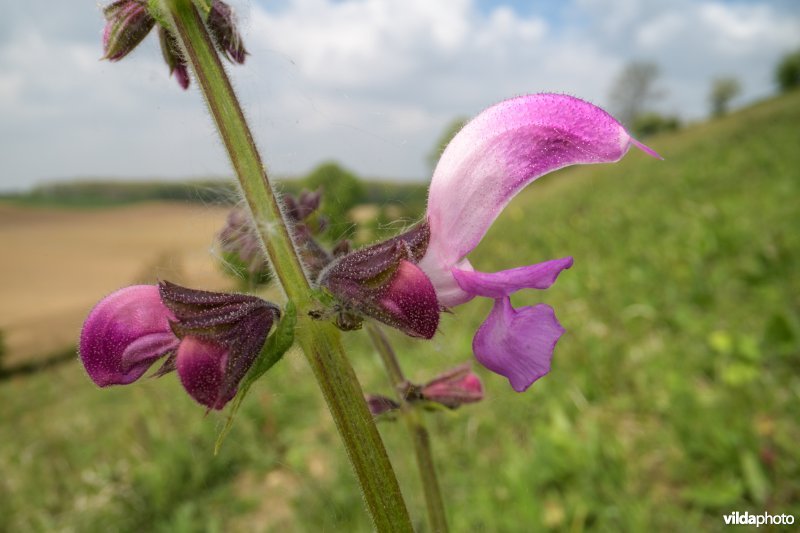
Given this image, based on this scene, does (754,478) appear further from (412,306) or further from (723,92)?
(723,92)

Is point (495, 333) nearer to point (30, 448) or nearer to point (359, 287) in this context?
point (359, 287)

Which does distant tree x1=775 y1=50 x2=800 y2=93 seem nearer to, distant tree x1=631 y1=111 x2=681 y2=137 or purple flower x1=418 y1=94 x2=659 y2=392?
distant tree x1=631 y1=111 x2=681 y2=137

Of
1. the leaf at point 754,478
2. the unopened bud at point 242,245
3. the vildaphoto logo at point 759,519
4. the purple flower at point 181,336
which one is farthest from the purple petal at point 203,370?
the leaf at point 754,478

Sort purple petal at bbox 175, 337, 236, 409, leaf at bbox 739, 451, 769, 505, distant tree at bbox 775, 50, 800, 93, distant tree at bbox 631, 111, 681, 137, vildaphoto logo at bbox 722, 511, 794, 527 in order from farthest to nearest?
distant tree at bbox 631, 111, 681, 137, distant tree at bbox 775, 50, 800, 93, leaf at bbox 739, 451, 769, 505, vildaphoto logo at bbox 722, 511, 794, 527, purple petal at bbox 175, 337, 236, 409

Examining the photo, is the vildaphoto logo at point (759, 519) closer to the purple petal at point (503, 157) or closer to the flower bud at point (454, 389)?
the flower bud at point (454, 389)

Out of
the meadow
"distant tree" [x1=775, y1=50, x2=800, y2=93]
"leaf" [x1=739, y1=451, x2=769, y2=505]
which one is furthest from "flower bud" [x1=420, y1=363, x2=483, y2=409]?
"distant tree" [x1=775, y1=50, x2=800, y2=93]

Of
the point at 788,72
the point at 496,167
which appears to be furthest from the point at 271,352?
the point at 788,72
